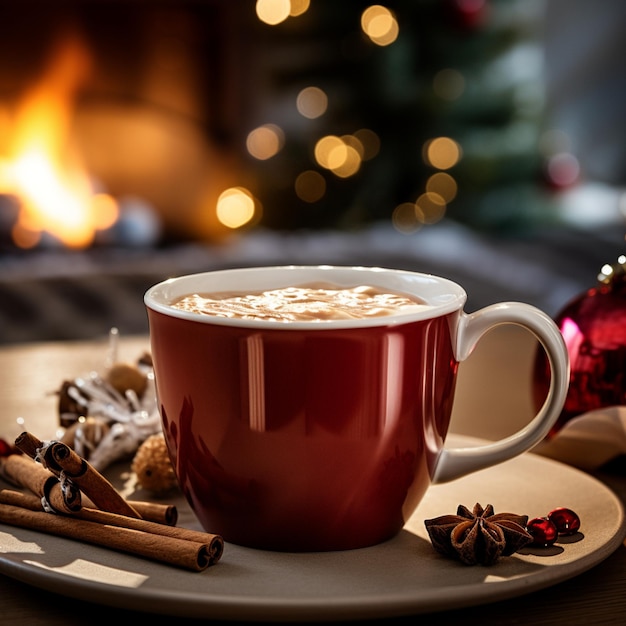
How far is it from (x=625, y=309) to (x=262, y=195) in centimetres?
256

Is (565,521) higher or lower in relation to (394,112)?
lower

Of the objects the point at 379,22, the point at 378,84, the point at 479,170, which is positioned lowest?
the point at 479,170

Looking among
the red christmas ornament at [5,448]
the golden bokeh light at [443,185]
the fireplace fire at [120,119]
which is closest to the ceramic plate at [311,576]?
the red christmas ornament at [5,448]

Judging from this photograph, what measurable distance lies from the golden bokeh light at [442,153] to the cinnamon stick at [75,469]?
2.78m

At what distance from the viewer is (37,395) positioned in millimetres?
897

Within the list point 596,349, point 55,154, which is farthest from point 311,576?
point 55,154

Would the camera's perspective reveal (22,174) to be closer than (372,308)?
No

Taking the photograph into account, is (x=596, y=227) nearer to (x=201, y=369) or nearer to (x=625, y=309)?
(x=625, y=309)

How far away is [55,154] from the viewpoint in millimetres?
2984

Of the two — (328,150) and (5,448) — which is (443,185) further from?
(5,448)

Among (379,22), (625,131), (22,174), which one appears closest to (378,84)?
(379,22)

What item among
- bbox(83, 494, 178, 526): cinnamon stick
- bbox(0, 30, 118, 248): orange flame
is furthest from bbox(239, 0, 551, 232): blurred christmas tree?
bbox(83, 494, 178, 526): cinnamon stick

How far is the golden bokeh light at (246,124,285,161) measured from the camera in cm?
320

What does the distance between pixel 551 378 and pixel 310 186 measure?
2.69 metres
